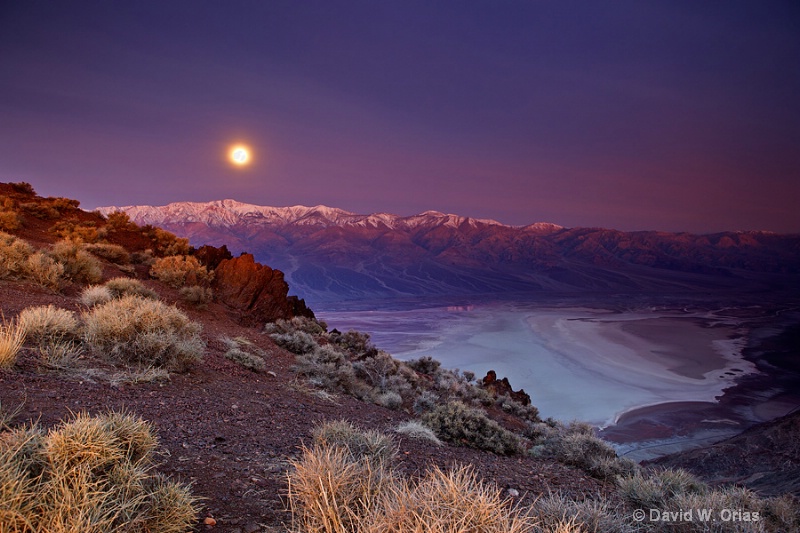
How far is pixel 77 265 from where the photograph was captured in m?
11.0

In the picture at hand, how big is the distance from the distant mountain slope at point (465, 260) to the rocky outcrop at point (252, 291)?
3614 inches

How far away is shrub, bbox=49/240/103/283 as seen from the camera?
10914 millimetres

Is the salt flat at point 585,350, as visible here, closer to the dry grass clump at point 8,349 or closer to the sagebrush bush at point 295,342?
the sagebrush bush at point 295,342

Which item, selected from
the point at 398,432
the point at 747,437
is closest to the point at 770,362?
the point at 747,437

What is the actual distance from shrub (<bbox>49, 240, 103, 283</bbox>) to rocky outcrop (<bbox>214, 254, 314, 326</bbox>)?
13.2 ft

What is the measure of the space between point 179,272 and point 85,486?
44.8 feet

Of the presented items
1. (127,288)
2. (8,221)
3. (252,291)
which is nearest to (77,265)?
(127,288)

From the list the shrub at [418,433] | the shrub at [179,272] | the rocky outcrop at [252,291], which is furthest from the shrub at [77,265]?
the shrub at [418,433]

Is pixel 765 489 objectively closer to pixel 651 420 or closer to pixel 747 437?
pixel 747 437

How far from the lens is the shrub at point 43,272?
9.44 meters

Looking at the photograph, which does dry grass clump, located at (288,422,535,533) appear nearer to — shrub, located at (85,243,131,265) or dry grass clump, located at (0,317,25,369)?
dry grass clump, located at (0,317,25,369)

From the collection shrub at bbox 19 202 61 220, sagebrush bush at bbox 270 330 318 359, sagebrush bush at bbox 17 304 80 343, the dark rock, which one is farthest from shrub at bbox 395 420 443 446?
shrub at bbox 19 202 61 220

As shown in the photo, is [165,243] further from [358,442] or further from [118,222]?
[358,442]

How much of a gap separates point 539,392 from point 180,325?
1076 inches
